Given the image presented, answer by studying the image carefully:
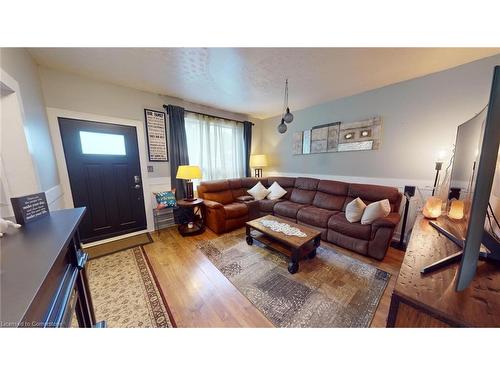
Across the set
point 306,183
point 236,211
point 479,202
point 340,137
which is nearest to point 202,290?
point 236,211

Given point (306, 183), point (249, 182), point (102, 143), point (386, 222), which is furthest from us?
point (249, 182)

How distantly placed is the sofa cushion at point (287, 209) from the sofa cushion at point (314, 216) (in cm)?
9

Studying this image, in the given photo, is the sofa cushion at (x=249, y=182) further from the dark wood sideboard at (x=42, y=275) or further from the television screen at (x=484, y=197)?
the television screen at (x=484, y=197)

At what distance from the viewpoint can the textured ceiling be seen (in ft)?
5.59

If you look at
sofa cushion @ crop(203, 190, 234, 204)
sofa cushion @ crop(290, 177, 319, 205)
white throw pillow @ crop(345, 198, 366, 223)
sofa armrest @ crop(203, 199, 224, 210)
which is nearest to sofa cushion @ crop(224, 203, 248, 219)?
sofa armrest @ crop(203, 199, 224, 210)

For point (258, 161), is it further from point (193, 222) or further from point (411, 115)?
point (411, 115)

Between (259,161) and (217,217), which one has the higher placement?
(259,161)

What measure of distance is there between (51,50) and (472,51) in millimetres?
4338

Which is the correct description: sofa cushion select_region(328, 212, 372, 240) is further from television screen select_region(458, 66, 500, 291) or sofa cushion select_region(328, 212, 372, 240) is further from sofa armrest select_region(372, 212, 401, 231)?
television screen select_region(458, 66, 500, 291)

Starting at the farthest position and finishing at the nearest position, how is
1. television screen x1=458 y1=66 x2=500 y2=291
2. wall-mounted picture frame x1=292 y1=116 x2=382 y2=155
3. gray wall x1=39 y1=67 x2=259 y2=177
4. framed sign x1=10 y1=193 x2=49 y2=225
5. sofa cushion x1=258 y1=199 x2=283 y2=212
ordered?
sofa cushion x1=258 y1=199 x2=283 y2=212
wall-mounted picture frame x1=292 y1=116 x2=382 y2=155
gray wall x1=39 y1=67 x2=259 y2=177
framed sign x1=10 y1=193 x2=49 y2=225
television screen x1=458 y1=66 x2=500 y2=291

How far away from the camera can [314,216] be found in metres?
2.64

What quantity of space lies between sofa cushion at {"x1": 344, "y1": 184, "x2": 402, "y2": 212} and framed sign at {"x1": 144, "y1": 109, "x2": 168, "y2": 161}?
3.44 metres

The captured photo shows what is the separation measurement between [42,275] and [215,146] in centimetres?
342
